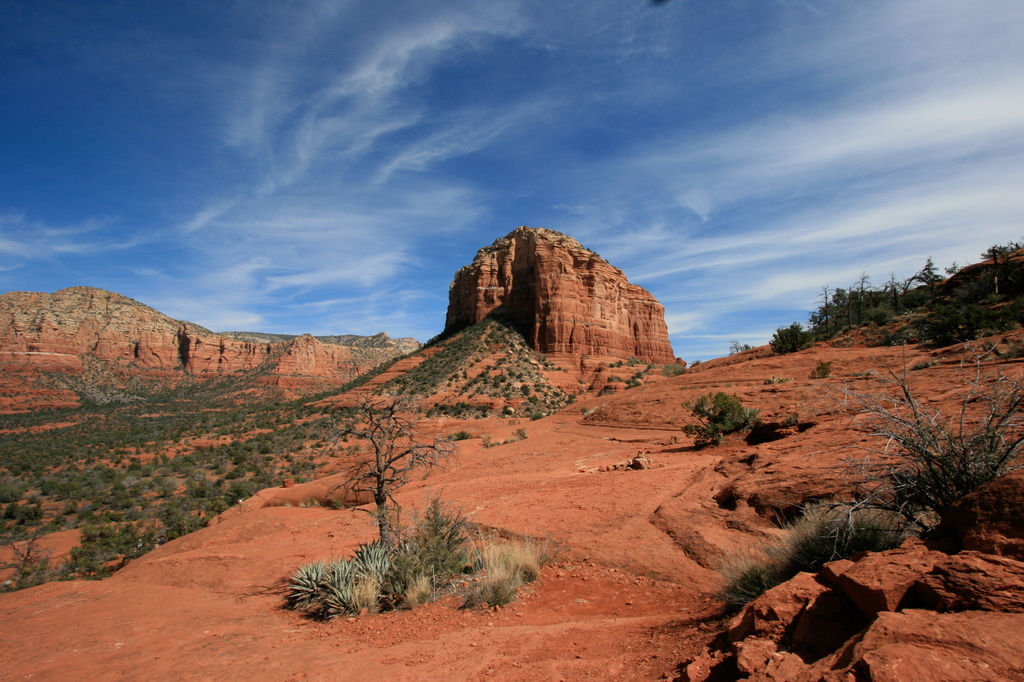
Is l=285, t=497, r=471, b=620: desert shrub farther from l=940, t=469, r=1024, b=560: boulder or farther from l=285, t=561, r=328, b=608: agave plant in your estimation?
l=940, t=469, r=1024, b=560: boulder

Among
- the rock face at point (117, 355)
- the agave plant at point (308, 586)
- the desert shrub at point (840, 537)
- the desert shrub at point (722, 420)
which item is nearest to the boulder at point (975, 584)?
the desert shrub at point (840, 537)

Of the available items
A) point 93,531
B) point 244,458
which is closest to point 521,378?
point 244,458

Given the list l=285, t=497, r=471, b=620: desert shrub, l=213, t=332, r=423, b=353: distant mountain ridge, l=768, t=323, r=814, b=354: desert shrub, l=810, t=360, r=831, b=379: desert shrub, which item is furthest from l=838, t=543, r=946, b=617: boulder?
l=213, t=332, r=423, b=353: distant mountain ridge

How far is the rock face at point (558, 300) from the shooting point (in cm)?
5100

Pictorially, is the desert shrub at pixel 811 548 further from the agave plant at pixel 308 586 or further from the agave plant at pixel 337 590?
the agave plant at pixel 308 586

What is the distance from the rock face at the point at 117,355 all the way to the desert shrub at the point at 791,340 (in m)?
70.9

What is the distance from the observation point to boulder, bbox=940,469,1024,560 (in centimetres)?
282

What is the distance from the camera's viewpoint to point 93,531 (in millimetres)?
18016

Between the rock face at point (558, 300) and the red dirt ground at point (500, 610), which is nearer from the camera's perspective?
the red dirt ground at point (500, 610)

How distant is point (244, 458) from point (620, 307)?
45.2 meters

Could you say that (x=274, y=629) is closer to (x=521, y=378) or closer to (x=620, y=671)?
(x=620, y=671)

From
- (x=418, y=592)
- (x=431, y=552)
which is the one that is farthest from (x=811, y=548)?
(x=431, y=552)

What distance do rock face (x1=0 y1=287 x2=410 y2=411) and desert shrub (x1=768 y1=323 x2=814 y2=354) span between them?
70919mm

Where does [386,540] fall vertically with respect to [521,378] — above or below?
below
